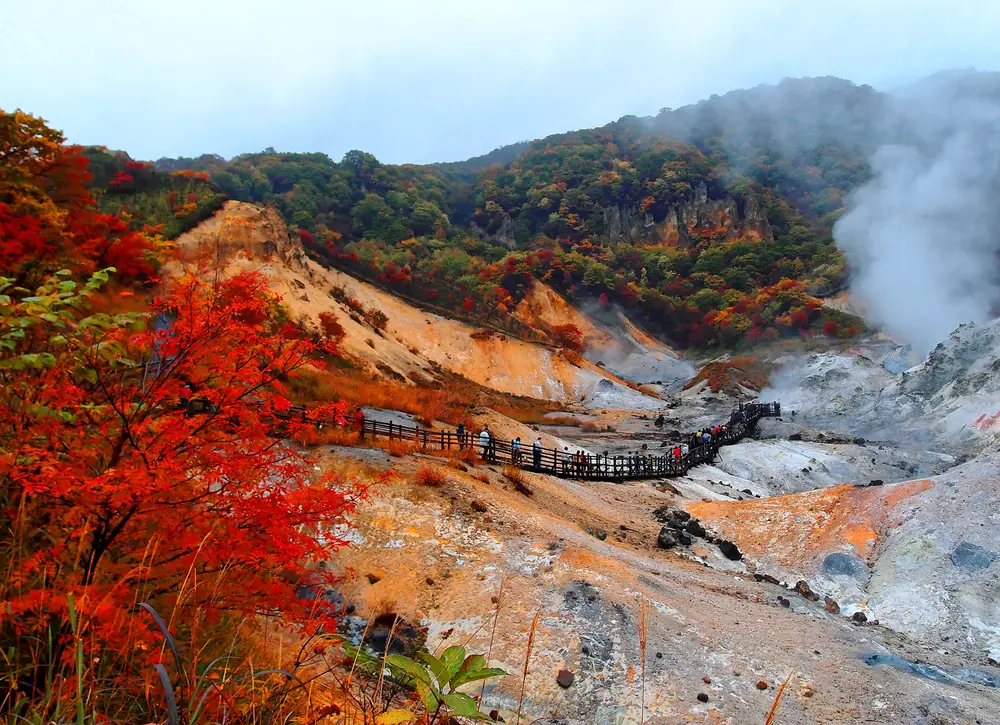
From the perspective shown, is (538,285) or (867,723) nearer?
(867,723)

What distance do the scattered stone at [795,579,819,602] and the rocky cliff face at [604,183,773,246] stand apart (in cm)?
9512

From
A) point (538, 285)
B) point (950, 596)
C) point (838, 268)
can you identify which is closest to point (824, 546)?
point (950, 596)

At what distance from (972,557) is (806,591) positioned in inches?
145

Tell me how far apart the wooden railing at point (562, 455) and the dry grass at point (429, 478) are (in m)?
3.68

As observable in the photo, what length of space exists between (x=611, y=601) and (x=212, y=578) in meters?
6.83

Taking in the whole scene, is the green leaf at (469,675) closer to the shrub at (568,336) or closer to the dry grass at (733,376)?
the dry grass at (733,376)

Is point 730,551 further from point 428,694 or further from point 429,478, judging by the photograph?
point 428,694

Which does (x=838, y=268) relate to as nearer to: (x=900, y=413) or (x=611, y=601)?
(x=900, y=413)

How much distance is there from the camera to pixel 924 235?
78.6m

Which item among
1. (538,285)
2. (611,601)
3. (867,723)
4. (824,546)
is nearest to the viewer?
(867,723)

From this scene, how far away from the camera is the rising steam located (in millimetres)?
67569

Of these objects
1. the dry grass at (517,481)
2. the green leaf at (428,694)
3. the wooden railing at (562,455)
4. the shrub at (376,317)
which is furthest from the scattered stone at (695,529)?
the shrub at (376,317)

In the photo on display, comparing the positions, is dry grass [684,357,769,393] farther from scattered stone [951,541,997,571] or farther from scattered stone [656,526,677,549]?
scattered stone [951,541,997,571]

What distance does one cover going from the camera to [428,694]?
8.38 ft
